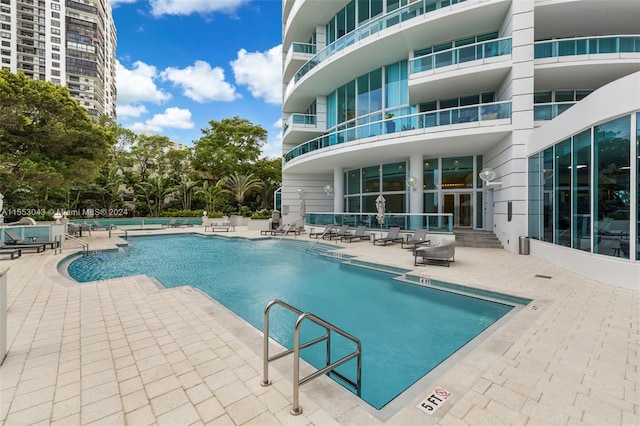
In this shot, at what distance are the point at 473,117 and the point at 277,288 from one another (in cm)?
1155

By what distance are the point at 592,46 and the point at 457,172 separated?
7784 mm

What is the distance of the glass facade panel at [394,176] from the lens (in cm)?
1803

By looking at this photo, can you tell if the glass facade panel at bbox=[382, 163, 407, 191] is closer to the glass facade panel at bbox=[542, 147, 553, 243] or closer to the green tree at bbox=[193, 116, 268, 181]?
the glass facade panel at bbox=[542, 147, 553, 243]

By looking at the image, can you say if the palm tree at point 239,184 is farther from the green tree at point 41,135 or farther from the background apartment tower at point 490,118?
the green tree at point 41,135

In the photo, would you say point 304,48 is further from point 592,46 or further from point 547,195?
point 547,195

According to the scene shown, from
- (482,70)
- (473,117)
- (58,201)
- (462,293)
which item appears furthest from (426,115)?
(58,201)

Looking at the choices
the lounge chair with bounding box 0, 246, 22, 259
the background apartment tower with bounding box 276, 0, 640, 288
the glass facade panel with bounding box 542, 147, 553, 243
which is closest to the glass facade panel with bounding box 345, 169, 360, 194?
the background apartment tower with bounding box 276, 0, 640, 288

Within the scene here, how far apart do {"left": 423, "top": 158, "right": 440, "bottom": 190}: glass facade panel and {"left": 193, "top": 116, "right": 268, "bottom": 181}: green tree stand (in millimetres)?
22581

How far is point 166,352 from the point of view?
12.0 ft

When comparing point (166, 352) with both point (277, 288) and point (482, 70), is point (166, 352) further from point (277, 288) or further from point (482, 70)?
point (482, 70)

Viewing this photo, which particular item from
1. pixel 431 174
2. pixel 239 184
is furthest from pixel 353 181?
pixel 239 184

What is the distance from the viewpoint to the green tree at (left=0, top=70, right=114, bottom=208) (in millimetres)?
12602

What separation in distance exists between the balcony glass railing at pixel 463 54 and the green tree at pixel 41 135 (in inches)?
681

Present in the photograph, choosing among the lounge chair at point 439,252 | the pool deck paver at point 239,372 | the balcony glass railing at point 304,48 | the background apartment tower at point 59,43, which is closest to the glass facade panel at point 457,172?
the lounge chair at point 439,252
